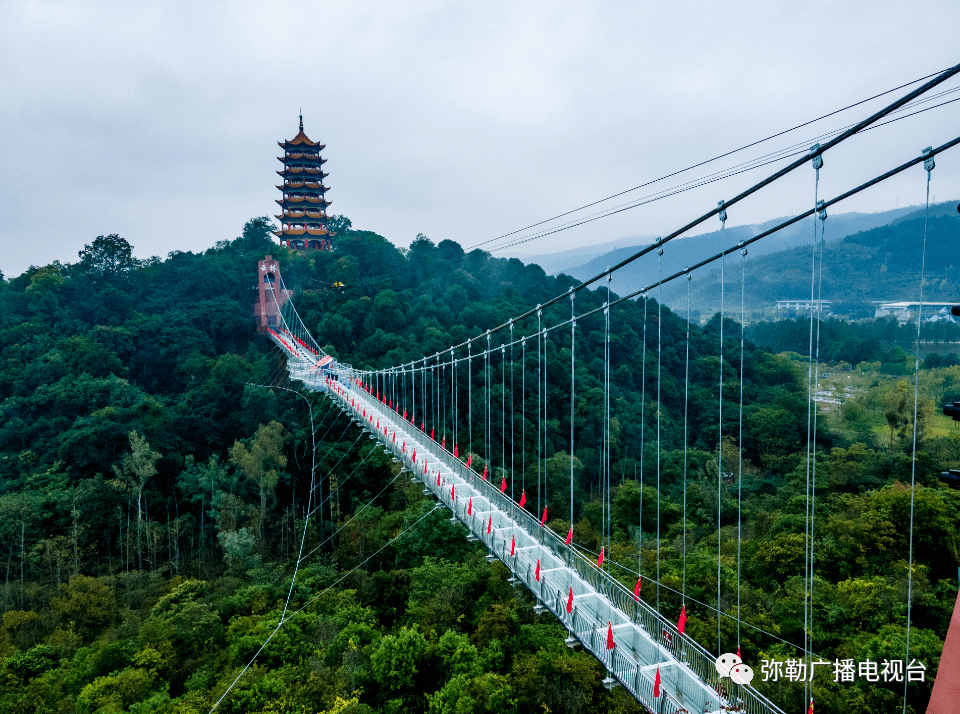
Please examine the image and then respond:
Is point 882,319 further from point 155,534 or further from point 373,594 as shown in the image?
point 155,534

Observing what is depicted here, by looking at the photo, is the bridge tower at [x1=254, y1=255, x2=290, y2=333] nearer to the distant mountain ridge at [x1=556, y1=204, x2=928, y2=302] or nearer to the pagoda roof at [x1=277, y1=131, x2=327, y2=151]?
the pagoda roof at [x1=277, y1=131, x2=327, y2=151]

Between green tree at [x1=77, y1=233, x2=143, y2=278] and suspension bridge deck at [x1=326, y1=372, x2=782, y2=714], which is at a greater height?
green tree at [x1=77, y1=233, x2=143, y2=278]

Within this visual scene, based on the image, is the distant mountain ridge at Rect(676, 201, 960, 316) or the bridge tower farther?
the bridge tower

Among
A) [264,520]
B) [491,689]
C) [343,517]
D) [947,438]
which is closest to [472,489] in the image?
[491,689]

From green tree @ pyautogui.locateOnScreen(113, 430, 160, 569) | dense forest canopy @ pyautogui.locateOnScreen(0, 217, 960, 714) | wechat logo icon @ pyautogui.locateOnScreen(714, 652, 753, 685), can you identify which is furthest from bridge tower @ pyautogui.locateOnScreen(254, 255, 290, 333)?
wechat logo icon @ pyautogui.locateOnScreen(714, 652, 753, 685)

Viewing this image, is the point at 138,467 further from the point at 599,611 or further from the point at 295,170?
the point at 295,170

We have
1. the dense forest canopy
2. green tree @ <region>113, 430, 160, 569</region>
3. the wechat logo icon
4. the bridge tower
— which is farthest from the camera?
the bridge tower

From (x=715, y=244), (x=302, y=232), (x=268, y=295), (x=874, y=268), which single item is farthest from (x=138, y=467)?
(x=715, y=244)
